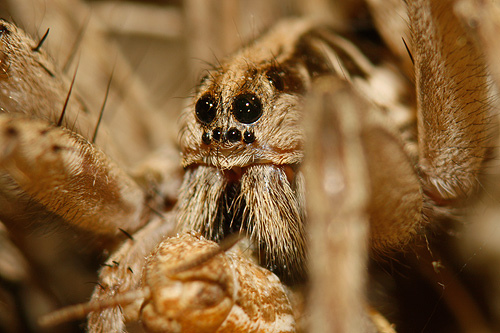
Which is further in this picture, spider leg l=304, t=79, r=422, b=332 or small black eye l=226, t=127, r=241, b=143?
small black eye l=226, t=127, r=241, b=143

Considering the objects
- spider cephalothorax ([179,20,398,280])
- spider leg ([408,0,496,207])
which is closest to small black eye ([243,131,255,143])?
spider cephalothorax ([179,20,398,280])

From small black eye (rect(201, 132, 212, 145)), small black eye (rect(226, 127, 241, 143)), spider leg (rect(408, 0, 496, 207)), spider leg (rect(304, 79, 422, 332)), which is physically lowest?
spider leg (rect(304, 79, 422, 332))

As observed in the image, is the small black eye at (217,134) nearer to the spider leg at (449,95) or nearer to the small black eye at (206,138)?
the small black eye at (206,138)

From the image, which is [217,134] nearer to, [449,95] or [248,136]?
[248,136]

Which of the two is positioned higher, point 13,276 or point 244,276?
point 244,276

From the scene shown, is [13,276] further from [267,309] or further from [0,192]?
[267,309]

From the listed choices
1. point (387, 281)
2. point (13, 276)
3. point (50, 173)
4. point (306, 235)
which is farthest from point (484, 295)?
point (13, 276)

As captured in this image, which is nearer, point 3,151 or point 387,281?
point 3,151

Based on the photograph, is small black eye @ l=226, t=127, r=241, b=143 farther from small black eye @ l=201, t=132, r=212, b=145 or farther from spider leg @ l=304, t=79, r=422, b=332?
spider leg @ l=304, t=79, r=422, b=332
